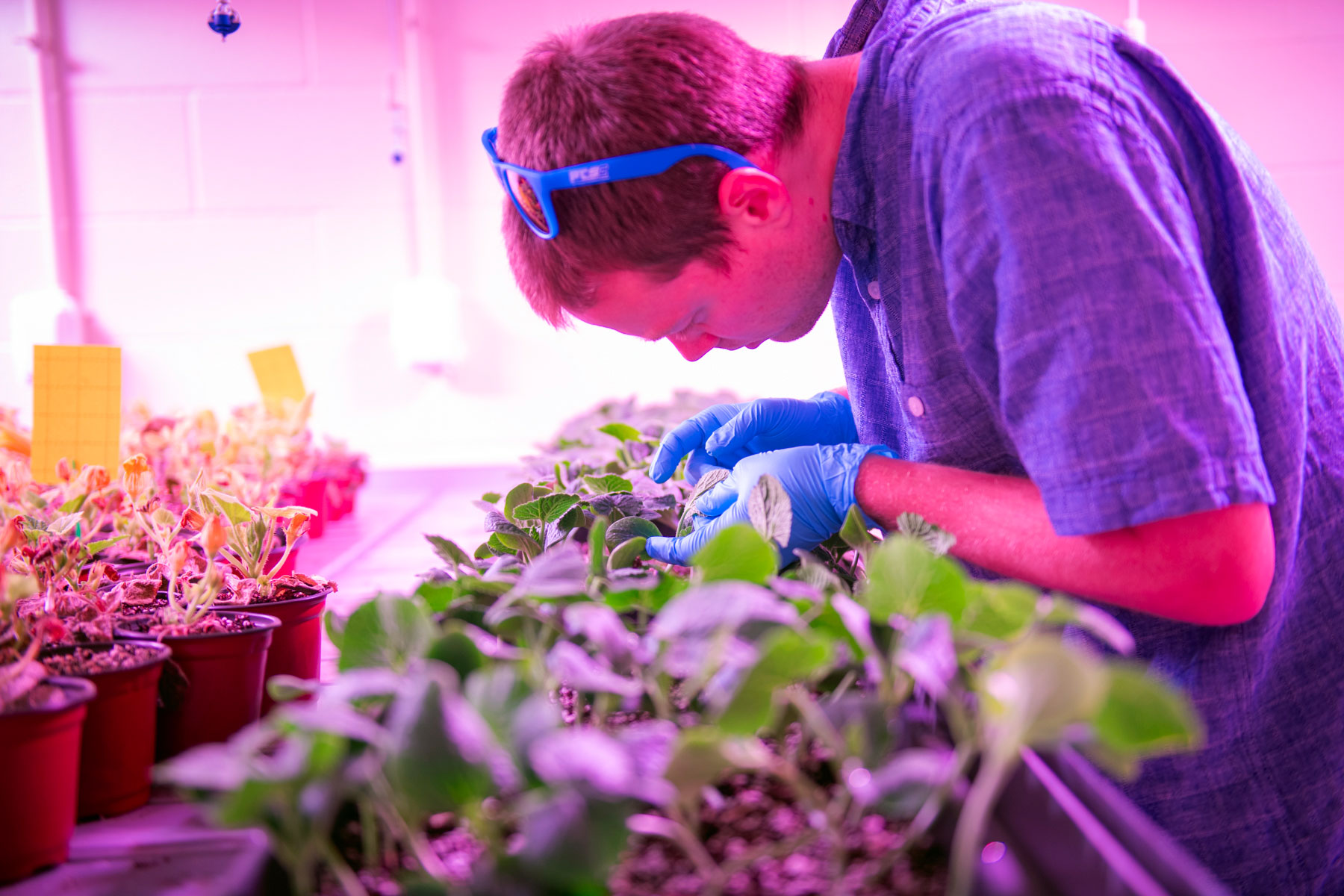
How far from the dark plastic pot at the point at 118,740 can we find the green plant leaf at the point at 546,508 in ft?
0.95

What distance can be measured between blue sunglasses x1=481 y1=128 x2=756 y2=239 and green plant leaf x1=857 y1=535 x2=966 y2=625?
443 mm

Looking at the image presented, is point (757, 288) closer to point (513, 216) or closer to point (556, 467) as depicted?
point (513, 216)

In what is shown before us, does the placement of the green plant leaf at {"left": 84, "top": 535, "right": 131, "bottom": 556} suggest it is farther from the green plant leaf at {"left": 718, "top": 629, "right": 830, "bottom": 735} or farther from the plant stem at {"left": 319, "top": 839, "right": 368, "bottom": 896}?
the green plant leaf at {"left": 718, "top": 629, "right": 830, "bottom": 735}

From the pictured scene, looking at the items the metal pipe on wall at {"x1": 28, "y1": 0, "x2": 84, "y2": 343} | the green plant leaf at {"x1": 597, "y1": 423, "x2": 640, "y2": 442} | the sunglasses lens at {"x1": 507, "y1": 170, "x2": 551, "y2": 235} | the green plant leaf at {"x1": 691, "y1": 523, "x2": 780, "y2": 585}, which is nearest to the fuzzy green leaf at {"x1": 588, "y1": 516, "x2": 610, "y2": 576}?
the green plant leaf at {"x1": 691, "y1": 523, "x2": 780, "y2": 585}

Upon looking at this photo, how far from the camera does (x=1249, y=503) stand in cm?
61

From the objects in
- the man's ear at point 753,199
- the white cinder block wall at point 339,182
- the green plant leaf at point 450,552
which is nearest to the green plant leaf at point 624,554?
the green plant leaf at point 450,552

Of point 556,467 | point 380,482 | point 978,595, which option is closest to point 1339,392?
point 978,595

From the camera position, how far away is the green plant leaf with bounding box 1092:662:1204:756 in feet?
1.07

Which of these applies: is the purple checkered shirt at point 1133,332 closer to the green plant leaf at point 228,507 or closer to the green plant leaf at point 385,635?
the green plant leaf at point 385,635

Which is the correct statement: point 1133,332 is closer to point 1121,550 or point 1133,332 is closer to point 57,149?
point 1121,550

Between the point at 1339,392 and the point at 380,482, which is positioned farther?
the point at 380,482

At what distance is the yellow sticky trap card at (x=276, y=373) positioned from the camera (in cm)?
181

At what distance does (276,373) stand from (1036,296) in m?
1.62

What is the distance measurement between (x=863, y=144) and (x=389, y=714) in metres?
0.67
